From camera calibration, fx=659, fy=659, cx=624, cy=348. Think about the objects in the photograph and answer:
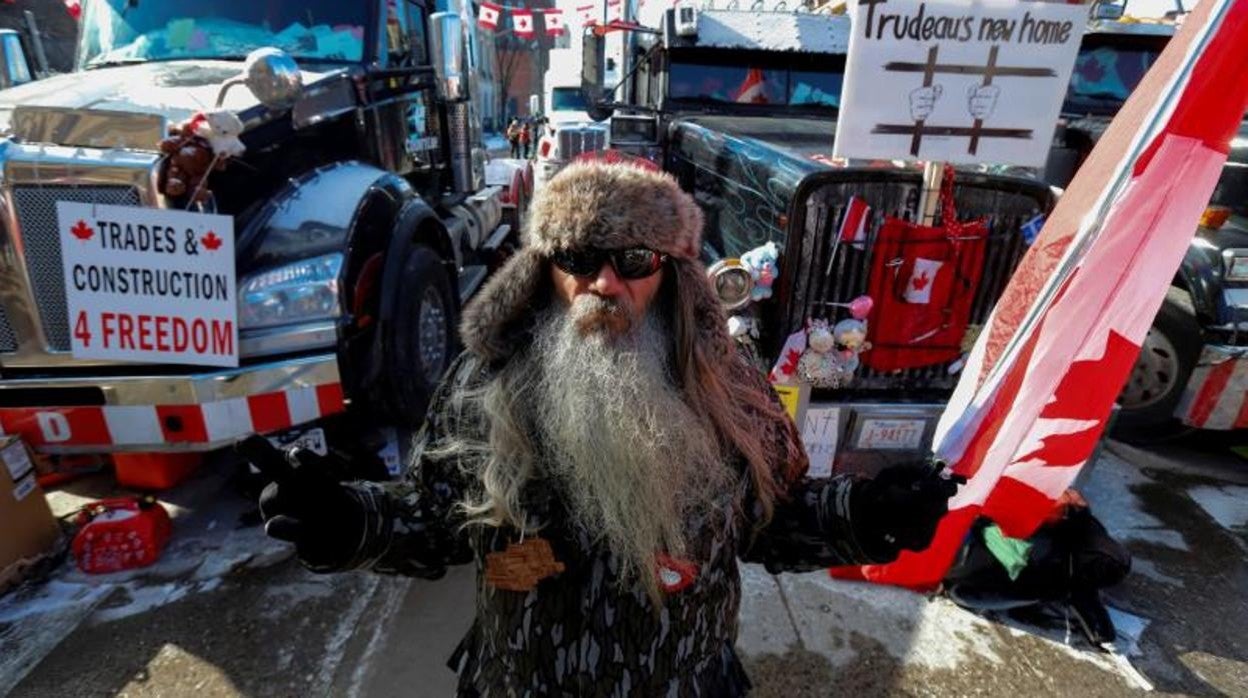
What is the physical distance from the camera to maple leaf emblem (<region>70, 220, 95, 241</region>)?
247 centimetres

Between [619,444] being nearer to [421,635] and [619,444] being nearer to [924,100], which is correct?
[421,635]

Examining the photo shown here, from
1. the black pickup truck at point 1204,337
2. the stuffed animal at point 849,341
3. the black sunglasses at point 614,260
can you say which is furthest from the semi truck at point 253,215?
the black pickup truck at point 1204,337

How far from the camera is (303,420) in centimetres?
280

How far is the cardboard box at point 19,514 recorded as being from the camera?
2691 mm

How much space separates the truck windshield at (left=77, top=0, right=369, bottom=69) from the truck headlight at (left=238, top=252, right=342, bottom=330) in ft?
6.05

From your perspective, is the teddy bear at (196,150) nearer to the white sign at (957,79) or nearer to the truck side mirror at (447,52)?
the truck side mirror at (447,52)

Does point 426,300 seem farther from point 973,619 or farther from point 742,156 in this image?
point 973,619

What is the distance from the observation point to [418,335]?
3.50 meters

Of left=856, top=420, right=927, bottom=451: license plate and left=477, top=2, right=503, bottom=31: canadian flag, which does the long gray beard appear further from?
left=477, top=2, right=503, bottom=31: canadian flag

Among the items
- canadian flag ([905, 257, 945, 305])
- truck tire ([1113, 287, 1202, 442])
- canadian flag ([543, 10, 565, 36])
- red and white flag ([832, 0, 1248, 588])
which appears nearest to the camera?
red and white flag ([832, 0, 1248, 588])

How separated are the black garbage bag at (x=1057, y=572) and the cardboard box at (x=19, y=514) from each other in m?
3.94

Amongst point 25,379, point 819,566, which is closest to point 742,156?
point 819,566

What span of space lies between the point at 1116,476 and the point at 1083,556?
1.70m

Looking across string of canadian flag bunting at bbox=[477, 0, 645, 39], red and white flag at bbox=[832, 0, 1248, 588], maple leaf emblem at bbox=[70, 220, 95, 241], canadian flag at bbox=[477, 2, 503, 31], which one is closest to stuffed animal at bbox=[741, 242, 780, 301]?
Answer: red and white flag at bbox=[832, 0, 1248, 588]
